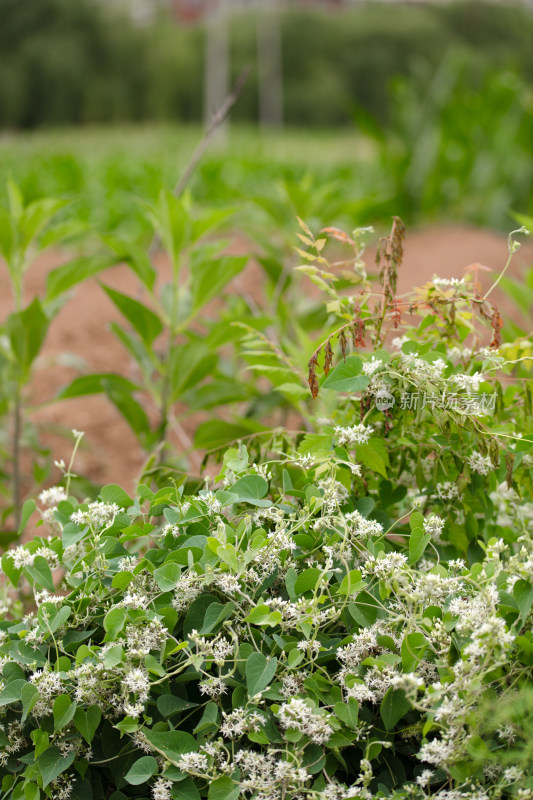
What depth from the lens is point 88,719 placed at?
84 cm

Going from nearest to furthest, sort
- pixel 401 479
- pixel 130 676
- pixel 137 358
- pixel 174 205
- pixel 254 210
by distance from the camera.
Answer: pixel 130 676 → pixel 401 479 → pixel 174 205 → pixel 137 358 → pixel 254 210

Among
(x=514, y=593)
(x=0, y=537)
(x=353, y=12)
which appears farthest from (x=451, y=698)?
(x=353, y=12)

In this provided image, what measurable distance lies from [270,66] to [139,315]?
40.3 m

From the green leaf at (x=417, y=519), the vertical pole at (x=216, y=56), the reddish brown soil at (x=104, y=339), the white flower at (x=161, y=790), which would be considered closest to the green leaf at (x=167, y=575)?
the white flower at (x=161, y=790)

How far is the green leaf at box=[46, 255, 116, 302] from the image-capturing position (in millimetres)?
1904

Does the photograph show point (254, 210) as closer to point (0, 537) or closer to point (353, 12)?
point (0, 537)

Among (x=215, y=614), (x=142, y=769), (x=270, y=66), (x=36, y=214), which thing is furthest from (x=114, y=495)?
(x=270, y=66)

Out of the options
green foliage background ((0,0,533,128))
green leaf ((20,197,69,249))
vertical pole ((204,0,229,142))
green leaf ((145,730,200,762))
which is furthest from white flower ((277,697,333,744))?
vertical pole ((204,0,229,142))

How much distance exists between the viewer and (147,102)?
32062mm

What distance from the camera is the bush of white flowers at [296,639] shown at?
31.4 inches

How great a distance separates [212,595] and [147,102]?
34198 millimetres

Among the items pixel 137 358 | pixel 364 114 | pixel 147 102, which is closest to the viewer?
pixel 137 358

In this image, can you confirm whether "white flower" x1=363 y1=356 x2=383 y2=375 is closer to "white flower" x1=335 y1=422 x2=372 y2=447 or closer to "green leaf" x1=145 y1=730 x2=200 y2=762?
"white flower" x1=335 y1=422 x2=372 y2=447

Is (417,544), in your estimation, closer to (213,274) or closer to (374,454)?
(374,454)
